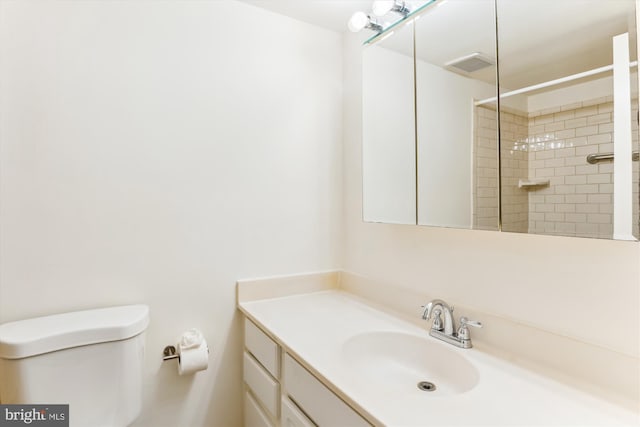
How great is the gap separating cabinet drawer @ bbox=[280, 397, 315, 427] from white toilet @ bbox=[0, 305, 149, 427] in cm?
53

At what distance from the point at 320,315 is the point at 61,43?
141 cm

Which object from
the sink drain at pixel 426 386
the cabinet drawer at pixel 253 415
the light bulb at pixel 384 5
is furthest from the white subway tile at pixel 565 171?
the cabinet drawer at pixel 253 415

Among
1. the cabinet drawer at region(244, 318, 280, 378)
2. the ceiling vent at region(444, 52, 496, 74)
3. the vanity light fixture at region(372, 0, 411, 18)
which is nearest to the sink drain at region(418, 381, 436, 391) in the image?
the cabinet drawer at region(244, 318, 280, 378)

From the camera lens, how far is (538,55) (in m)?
0.91

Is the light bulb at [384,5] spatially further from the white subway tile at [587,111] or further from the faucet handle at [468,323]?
the faucet handle at [468,323]

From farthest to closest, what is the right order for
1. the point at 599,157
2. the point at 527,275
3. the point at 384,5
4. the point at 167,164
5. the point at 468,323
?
1. the point at 167,164
2. the point at 384,5
3. the point at 468,323
4. the point at 527,275
5. the point at 599,157

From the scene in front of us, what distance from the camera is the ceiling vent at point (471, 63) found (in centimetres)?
103

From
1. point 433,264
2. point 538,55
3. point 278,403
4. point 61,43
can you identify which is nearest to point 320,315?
point 278,403

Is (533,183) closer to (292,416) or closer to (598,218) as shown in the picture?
(598,218)

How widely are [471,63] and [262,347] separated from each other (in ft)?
4.08

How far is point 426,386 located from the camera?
3.61 ft

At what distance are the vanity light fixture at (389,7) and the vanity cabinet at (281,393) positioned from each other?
129 cm

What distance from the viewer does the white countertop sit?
0.76 meters

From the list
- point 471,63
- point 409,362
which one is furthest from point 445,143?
point 409,362
